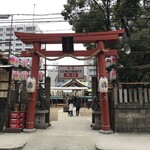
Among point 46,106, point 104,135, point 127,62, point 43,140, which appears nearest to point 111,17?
point 127,62

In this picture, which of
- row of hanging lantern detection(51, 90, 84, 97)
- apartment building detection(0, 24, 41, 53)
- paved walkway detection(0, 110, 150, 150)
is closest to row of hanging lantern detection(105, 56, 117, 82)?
paved walkway detection(0, 110, 150, 150)

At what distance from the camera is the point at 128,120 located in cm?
1312

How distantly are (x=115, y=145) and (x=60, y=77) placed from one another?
6.65 metres

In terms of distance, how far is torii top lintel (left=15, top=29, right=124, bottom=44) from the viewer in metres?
14.0

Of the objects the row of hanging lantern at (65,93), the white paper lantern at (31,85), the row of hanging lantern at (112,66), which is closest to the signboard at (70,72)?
the row of hanging lantern at (112,66)

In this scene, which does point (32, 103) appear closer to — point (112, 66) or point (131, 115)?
point (131, 115)

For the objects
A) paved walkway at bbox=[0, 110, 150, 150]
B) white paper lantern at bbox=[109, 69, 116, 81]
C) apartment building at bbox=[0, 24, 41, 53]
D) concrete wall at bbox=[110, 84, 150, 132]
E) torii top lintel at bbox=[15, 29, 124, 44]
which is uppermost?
apartment building at bbox=[0, 24, 41, 53]

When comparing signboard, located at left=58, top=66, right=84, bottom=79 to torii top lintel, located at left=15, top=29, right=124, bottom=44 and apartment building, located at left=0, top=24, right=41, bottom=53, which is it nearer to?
torii top lintel, located at left=15, top=29, right=124, bottom=44

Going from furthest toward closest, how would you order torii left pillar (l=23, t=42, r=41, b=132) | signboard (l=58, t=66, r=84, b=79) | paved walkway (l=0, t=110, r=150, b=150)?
1. signboard (l=58, t=66, r=84, b=79)
2. torii left pillar (l=23, t=42, r=41, b=132)
3. paved walkway (l=0, t=110, r=150, b=150)

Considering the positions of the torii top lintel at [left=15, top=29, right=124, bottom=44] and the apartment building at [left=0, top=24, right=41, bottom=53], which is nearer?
the torii top lintel at [left=15, top=29, right=124, bottom=44]

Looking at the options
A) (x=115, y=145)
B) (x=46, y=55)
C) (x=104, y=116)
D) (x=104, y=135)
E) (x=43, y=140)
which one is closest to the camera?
(x=115, y=145)

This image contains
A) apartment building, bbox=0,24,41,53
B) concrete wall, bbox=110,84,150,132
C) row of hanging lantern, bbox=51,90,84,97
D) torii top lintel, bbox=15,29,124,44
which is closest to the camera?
concrete wall, bbox=110,84,150,132

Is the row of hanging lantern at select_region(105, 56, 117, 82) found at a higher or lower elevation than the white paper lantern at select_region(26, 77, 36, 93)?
higher

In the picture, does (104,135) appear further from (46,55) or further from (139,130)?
(46,55)
